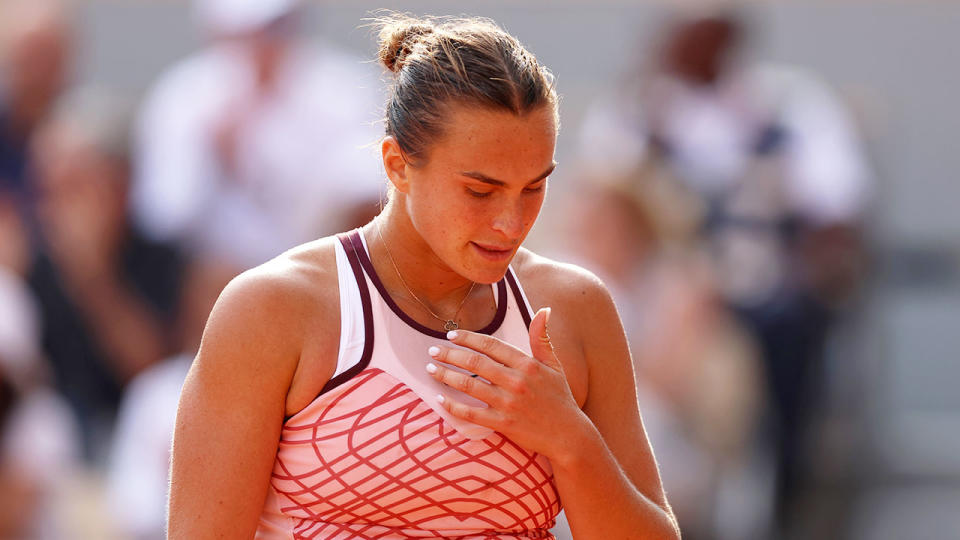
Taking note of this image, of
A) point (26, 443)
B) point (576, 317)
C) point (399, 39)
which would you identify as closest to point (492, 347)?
point (576, 317)

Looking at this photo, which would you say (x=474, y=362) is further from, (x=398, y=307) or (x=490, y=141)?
(x=490, y=141)

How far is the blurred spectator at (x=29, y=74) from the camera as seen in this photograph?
579cm

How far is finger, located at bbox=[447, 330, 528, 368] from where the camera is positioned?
2271 millimetres

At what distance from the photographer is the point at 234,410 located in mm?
2262

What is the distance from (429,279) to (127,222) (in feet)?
11.7

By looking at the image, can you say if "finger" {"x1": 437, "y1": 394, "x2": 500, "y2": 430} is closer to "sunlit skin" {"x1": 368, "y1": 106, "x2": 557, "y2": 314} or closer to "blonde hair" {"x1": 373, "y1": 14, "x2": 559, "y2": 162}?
"sunlit skin" {"x1": 368, "y1": 106, "x2": 557, "y2": 314}

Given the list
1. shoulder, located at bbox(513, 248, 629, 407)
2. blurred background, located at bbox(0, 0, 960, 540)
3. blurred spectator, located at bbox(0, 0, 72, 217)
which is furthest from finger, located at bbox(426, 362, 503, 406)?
blurred spectator, located at bbox(0, 0, 72, 217)

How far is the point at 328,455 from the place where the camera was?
2291 mm

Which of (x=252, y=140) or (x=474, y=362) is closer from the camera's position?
(x=474, y=362)

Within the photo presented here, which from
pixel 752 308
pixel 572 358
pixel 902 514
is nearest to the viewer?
pixel 572 358

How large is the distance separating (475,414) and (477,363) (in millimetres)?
76

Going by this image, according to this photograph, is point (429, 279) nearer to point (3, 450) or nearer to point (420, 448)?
point (420, 448)

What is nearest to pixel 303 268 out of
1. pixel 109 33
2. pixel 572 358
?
pixel 572 358

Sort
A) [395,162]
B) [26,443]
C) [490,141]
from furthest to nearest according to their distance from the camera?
1. [26,443]
2. [395,162]
3. [490,141]
